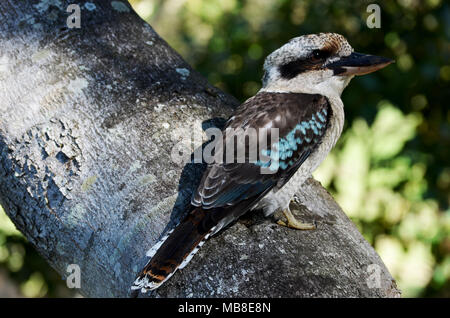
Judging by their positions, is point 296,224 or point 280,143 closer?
point 296,224

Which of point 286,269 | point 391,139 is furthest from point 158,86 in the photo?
point 391,139

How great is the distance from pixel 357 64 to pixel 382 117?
1.71m

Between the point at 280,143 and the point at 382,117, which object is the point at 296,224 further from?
the point at 382,117

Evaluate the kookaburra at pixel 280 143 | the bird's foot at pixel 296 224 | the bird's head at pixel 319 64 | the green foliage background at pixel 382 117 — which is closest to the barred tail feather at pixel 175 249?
the kookaburra at pixel 280 143

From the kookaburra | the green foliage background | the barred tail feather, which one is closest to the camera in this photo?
the barred tail feather

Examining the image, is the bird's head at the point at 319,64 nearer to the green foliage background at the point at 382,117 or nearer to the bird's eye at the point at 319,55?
the bird's eye at the point at 319,55

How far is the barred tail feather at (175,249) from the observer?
1.71 m

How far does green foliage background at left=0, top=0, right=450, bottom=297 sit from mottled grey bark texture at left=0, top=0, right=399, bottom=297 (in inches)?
59.2

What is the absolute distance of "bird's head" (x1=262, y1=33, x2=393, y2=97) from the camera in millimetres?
2684

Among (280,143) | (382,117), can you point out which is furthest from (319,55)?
(382,117)

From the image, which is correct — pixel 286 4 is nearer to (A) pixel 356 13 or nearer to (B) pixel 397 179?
(A) pixel 356 13

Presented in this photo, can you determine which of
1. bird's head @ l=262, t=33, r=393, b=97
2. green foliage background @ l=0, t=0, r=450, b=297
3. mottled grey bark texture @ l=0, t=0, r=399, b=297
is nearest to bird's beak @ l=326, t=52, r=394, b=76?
bird's head @ l=262, t=33, r=393, b=97

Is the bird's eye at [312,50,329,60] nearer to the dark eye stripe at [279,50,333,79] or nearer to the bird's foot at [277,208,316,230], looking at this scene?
the dark eye stripe at [279,50,333,79]

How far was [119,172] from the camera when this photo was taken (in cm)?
196
